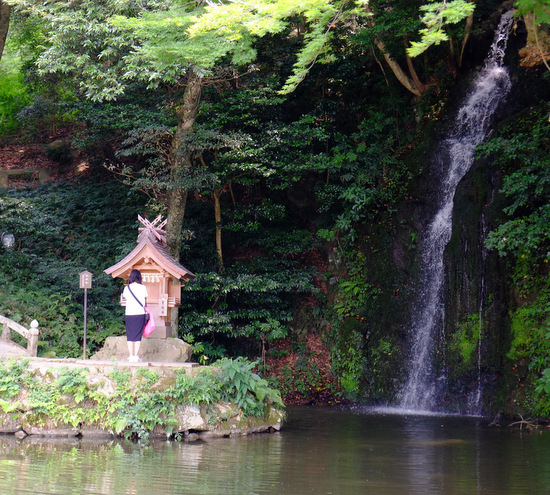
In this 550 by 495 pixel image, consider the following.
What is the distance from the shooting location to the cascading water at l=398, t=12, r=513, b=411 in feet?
47.6

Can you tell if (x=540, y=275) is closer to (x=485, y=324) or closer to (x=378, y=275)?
(x=485, y=324)

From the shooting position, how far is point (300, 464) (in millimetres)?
8289

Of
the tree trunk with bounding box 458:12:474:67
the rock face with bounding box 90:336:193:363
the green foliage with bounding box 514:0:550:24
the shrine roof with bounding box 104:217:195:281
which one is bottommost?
the rock face with bounding box 90:336:193:363

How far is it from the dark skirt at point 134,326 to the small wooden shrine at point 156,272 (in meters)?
1.03

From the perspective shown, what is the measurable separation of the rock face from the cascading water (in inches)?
203

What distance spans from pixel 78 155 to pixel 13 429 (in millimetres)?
14568

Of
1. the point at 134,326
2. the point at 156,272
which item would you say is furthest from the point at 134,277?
the point at 156,272

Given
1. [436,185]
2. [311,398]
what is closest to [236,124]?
[436,185]

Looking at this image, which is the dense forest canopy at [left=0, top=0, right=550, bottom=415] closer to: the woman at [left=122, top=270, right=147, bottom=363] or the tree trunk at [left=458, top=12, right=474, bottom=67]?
the tree trunk at [left=458, top=12, right=474, bottom=67]

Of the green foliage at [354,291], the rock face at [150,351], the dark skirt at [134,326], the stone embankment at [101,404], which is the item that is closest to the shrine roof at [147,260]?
the rock face at [150,351]

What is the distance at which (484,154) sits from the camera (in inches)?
590

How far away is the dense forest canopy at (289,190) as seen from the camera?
13.7 metres

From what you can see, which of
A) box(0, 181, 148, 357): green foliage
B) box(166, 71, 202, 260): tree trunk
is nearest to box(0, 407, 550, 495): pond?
box(166, 71, 202, 260): tree trunk

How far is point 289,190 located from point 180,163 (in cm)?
384
